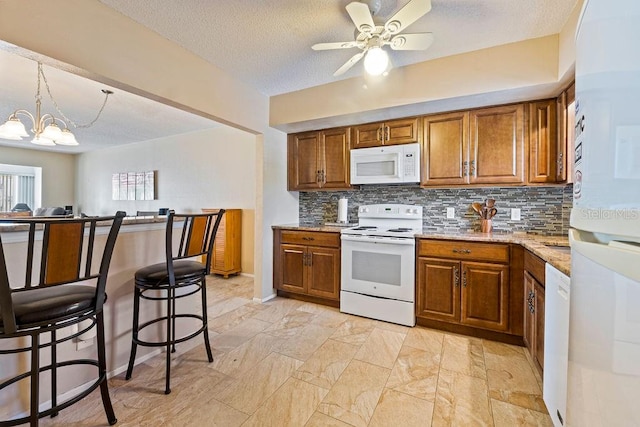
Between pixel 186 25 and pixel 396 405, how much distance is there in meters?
2.84

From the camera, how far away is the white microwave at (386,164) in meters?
2.79

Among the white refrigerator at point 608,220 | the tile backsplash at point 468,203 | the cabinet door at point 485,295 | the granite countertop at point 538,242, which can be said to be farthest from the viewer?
the tile backsplash at point 468,203

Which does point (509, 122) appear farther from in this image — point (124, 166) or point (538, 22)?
point (124, 166)

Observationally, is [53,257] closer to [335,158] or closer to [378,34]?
[378,34]

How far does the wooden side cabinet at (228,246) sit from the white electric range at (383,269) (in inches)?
82.4

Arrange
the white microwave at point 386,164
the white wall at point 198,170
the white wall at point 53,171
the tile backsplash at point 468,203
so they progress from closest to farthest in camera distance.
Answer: the tile backsplash at point 468,203
the white microwave at point 386,164
the white wall at point 198,170
the white wall at point 53,171

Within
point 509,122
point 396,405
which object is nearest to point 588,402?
point 396,405

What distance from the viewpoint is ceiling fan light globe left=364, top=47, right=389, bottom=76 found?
184 cm

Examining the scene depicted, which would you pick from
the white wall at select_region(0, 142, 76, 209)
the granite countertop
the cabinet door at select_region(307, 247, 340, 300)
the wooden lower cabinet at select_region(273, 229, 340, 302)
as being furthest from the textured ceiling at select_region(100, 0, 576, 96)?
the white wall at select_region(0, 142, 76, 209)

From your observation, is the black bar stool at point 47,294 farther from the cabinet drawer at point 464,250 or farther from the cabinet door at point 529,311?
the cabinet door at point 529,311

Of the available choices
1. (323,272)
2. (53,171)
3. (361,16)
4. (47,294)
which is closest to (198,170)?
(323,272)

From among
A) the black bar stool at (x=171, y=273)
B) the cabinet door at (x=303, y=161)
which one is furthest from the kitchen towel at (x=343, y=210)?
the black bar stool at (x=171, y=273)

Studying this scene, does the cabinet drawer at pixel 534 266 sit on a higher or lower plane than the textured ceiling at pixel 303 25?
lower

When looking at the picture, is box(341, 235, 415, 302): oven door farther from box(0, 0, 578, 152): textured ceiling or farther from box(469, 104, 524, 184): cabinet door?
box(0, 0, 578, 152): textured ceiling
